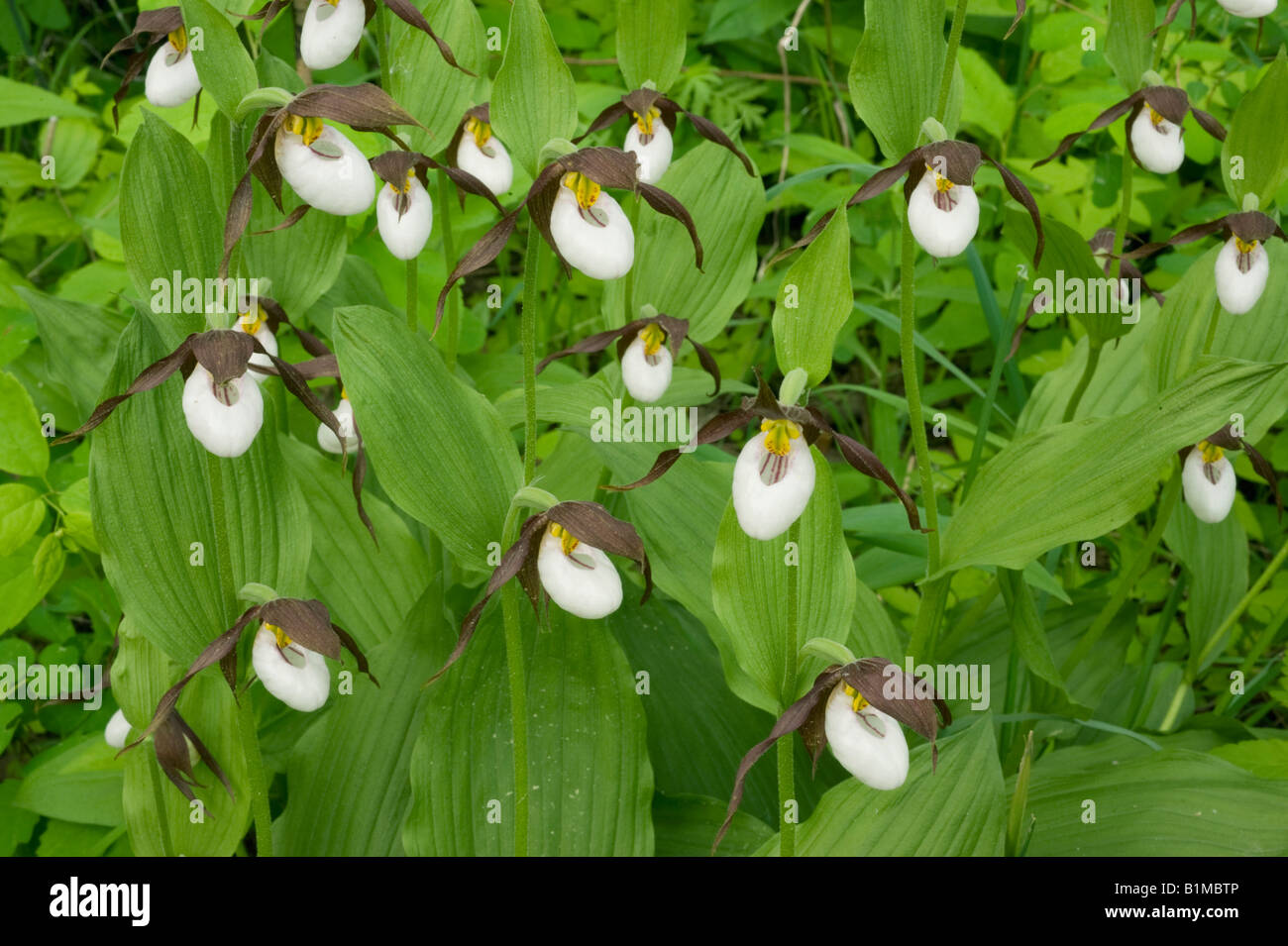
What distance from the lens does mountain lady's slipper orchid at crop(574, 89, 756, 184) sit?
1.62 m

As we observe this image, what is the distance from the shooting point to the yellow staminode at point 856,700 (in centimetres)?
109

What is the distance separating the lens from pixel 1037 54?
296 cm

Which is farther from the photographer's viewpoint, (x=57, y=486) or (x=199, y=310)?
(x=57, y=486)

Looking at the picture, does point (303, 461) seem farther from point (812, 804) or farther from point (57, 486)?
point (812, 804)

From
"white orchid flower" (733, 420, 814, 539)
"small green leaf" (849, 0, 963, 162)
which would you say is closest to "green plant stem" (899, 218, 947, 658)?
"small green leaf" (849, 0, 963, 162)

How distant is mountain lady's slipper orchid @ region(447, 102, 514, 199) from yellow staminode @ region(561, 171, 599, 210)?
535 millimetres

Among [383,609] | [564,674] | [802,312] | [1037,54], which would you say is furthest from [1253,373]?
[1037,54]

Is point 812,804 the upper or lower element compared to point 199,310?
lower

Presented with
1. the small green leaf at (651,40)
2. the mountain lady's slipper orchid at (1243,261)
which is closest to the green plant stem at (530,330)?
the small green leaf at (651,40)

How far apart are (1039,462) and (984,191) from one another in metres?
1.76

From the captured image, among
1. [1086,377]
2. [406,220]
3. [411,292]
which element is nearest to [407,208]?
[406,220]

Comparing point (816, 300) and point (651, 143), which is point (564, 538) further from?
point (651, 143)

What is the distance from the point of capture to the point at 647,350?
1641 millimetres
